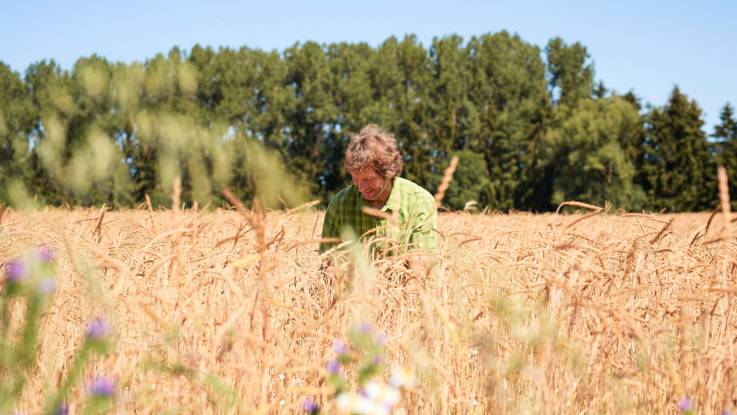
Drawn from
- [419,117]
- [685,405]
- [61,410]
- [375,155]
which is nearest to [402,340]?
[685,405]

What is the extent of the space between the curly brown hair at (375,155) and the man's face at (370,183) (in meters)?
0.02

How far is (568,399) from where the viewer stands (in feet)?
5.68

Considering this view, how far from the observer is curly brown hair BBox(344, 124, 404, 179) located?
3711mm

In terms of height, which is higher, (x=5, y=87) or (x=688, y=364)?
(x=5, y=87)

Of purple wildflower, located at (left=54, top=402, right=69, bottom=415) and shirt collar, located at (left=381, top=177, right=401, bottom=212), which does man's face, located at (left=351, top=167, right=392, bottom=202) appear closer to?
shirt collar, located at (left=381, top=177, right=401, bottom=212)

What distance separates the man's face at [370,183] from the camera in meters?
3.74

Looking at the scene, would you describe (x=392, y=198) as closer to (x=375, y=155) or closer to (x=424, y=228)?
(x=375, y=155)

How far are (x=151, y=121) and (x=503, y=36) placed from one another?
24.5 metres

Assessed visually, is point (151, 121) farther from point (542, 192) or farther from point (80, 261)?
point (80, 261)

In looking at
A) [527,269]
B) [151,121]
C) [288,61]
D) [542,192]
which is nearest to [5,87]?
[151,121]

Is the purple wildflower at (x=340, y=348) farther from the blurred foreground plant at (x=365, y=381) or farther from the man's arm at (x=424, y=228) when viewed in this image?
the man's arm at (x=424, y=228)

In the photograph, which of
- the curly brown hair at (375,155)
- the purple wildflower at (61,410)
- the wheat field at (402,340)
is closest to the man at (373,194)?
the curly brown hair at (375,155)

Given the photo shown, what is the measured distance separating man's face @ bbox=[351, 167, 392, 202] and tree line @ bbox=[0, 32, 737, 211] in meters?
30.5

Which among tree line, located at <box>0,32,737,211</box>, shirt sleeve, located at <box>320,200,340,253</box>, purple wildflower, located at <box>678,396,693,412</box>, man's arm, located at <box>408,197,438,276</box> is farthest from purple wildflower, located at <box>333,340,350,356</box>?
tree line, located at <box>0,32,737,211</box>
